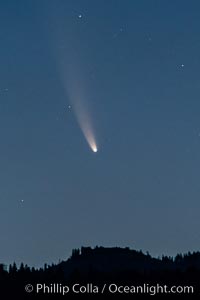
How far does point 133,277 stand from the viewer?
128500 mm

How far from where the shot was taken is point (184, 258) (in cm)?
19012

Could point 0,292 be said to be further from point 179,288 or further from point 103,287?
point 179,288

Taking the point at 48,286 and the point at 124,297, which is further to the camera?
the point at 48,286

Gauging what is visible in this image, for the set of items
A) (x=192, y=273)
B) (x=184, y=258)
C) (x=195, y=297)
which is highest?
(x=184, y=258)

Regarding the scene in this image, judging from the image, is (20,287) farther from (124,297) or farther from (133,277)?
(133,277)

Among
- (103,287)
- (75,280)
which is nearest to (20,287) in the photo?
(75,280)

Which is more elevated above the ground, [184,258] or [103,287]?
[184,258]

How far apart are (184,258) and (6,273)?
9439 centimetres

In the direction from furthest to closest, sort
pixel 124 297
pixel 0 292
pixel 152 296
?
pixel 0 292 → pixel 124 297 → pixel 152 296

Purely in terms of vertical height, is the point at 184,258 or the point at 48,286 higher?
the point at 184,258

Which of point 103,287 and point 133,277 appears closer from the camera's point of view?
point 103,287

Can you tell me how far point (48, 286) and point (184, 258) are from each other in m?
94.0

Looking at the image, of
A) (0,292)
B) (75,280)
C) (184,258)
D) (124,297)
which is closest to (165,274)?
(75,280)

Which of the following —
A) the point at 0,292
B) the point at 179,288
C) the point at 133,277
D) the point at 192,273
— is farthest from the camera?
the point at 133,277
